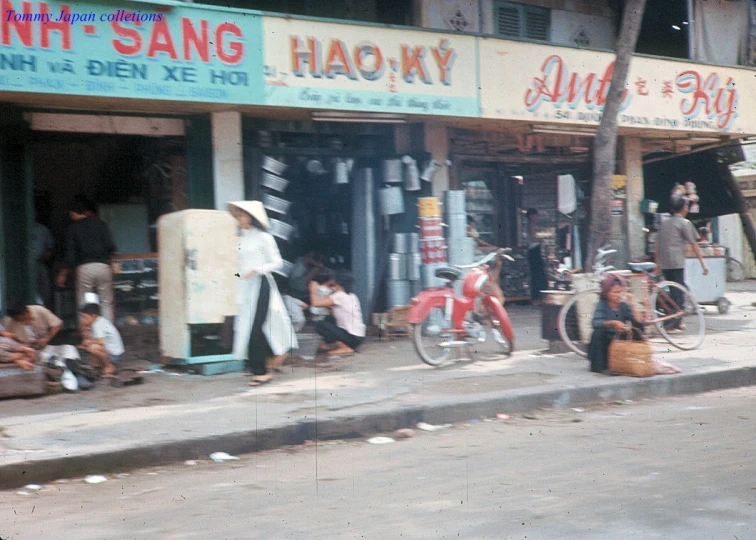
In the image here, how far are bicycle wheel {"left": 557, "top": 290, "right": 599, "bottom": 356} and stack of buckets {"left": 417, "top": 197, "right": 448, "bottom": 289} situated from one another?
224cm

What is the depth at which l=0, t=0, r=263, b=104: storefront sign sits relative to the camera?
27.8 feet

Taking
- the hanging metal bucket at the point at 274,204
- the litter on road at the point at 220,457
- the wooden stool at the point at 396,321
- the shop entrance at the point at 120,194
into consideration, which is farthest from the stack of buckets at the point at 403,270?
the litter on road at the point at 220,457

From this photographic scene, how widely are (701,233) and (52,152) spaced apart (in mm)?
12292

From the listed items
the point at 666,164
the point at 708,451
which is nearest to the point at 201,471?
the point at 708,451

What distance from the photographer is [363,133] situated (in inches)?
468

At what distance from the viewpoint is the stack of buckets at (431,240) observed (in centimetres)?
1129

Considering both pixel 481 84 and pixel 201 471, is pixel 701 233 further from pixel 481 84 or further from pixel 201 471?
pixel 201 471

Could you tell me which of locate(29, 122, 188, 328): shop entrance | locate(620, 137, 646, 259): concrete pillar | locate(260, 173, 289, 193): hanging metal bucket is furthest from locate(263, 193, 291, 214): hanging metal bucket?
locate(620, 137, 646, 259): concrete pillar

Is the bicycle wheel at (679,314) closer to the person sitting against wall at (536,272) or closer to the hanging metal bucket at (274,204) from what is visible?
the hanging metal bucket at (274,204)

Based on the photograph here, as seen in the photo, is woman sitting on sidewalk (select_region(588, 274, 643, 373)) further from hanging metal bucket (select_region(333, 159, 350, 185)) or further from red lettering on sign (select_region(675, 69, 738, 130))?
red lettering on sign (select_region(675, 69, 738, 130))

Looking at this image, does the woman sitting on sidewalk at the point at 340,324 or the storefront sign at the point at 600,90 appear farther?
the storefront sign at the point at 600,90

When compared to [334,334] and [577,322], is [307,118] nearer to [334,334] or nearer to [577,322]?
[334,334]

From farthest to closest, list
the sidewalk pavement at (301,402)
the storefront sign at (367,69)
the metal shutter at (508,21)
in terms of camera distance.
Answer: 1. the metal shutter at (508,21)
2. the storefront sign at (367,69)
3. the sidewalk pavement at (301,402)

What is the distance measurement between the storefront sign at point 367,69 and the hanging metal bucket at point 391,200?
129cm
